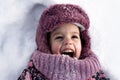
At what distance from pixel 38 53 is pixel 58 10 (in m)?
0.22

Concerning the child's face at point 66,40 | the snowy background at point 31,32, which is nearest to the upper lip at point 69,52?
the child's face at point 66,40

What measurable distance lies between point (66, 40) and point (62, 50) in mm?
49

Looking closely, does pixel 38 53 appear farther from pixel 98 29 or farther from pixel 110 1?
pixel 110 1

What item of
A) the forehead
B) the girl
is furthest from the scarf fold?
the forehead

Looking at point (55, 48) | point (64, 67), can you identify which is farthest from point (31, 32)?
point (64, 67)

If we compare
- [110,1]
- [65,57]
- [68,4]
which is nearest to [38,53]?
[65,57]

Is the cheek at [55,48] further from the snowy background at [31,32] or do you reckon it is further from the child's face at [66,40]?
the snowy background at [31,32]

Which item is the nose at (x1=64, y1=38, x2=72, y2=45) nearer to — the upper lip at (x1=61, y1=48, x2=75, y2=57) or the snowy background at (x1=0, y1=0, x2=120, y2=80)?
the upper lip at (x1=61, y1=48, x2=75, y2=57)

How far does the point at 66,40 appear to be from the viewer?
2.09 meters

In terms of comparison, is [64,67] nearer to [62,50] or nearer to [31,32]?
[62,50]

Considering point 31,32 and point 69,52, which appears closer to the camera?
point 69,52

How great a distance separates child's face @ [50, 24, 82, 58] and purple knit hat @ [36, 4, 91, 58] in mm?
27

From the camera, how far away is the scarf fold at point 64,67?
203 centimetres

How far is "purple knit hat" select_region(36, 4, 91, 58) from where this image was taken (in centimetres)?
209
